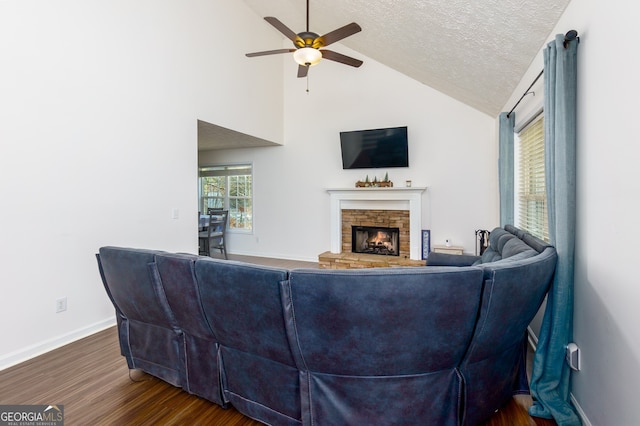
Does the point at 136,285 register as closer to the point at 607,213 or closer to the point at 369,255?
the point at 607,213

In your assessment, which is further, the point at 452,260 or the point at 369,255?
the point at 369,255

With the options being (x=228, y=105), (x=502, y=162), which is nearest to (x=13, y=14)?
(x=228, y=105)

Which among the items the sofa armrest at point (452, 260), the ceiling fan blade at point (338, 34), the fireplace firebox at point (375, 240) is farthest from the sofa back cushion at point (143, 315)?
the fireplace firebox at point (375, 240)

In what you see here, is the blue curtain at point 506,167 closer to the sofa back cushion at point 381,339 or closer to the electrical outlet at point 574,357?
Answer: the electrical outlet at point 574,357

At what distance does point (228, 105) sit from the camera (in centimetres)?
470

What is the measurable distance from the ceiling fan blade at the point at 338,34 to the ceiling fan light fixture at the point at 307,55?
56 millimetres

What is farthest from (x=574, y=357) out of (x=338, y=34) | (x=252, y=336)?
(x=338, y=34)

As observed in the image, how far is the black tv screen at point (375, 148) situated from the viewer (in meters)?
5.28

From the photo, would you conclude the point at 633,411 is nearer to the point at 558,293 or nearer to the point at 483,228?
the point at 558,293

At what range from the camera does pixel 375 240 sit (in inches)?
223

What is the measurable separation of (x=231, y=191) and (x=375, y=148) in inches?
127

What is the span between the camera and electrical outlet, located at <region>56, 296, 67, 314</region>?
108 inches

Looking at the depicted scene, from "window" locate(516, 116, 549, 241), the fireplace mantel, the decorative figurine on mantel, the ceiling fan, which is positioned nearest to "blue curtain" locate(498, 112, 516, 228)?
"window" locate(516, 116, 549, 241)

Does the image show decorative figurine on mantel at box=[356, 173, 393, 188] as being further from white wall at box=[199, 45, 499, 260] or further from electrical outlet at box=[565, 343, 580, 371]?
electrical outlet at box=[565, 343, 580, 371]
